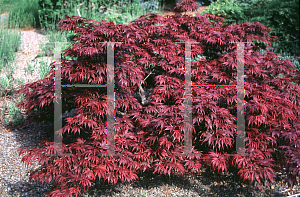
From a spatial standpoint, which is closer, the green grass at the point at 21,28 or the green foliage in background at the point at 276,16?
the green grass at the point at 21,28

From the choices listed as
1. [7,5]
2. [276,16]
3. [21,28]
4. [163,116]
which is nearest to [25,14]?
[21,28]

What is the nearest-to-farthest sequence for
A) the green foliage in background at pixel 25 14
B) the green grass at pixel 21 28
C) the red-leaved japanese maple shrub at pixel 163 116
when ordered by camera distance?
the red-leaved japanese maple shrub at pixel 163 116 → the green grass at pixel 21 28 → the green foliage in background at pixel 25 14

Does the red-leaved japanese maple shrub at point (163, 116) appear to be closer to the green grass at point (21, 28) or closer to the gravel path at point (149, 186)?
the gravel path at point (149, 186)

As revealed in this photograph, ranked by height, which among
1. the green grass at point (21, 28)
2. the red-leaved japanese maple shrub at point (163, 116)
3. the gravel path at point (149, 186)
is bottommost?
the gravel path at point (149, 186)

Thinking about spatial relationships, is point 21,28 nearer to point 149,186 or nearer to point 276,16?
point 149,186

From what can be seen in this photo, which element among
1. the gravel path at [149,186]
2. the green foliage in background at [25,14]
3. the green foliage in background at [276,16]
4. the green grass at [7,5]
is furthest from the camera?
the green foliage in background at [25,14]

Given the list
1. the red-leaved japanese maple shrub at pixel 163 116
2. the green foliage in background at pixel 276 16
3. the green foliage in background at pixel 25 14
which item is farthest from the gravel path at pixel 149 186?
the green foliage in background at pixel 25 14

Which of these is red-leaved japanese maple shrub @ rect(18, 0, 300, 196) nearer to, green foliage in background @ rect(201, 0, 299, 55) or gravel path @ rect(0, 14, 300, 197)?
gravel path @ rect(0, 14, 300, 197)

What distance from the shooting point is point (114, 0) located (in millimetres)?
8477

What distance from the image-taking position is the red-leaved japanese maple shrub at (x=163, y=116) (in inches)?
105

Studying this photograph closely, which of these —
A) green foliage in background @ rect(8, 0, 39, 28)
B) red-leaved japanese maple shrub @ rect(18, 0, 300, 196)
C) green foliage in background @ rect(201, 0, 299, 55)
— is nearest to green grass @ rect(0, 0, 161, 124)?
green foliage in background @ rect(8, 0, 39, 28)

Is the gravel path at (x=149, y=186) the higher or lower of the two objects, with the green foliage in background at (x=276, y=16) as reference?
lower

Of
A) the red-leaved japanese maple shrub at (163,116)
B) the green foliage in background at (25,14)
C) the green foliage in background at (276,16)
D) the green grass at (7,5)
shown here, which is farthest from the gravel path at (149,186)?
the green grass at (7,5)

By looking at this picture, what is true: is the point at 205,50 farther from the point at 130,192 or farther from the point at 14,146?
the point at 14,146
